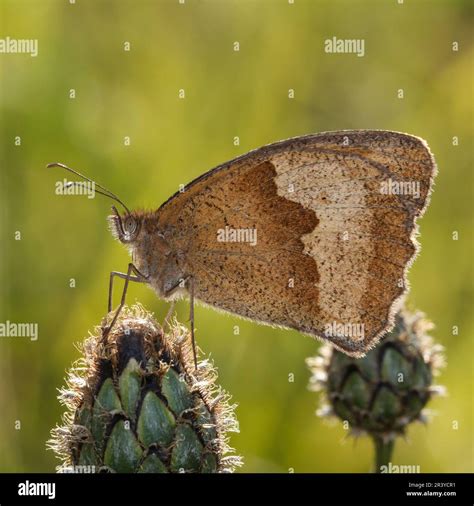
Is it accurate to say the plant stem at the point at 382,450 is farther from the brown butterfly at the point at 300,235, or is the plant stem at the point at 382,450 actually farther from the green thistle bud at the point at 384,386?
the brown butterfly at the point at 300,235

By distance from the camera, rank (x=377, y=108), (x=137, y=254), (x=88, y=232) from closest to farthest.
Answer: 1. (x=137, y=254)
2. (x=88, y=232)
3. (x=377, y=108)

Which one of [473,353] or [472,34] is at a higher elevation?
[472,34]

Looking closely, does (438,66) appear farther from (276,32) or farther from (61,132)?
(61,132)

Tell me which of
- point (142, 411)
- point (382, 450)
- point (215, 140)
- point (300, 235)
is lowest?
point (382, 450)

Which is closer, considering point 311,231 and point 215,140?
point 311,231

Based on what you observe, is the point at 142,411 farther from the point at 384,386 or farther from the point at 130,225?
the point at 384,386

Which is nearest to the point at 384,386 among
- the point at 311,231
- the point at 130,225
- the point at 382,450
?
the point at 382,450

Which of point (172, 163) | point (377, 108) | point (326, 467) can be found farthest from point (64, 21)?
point (326, 467)
